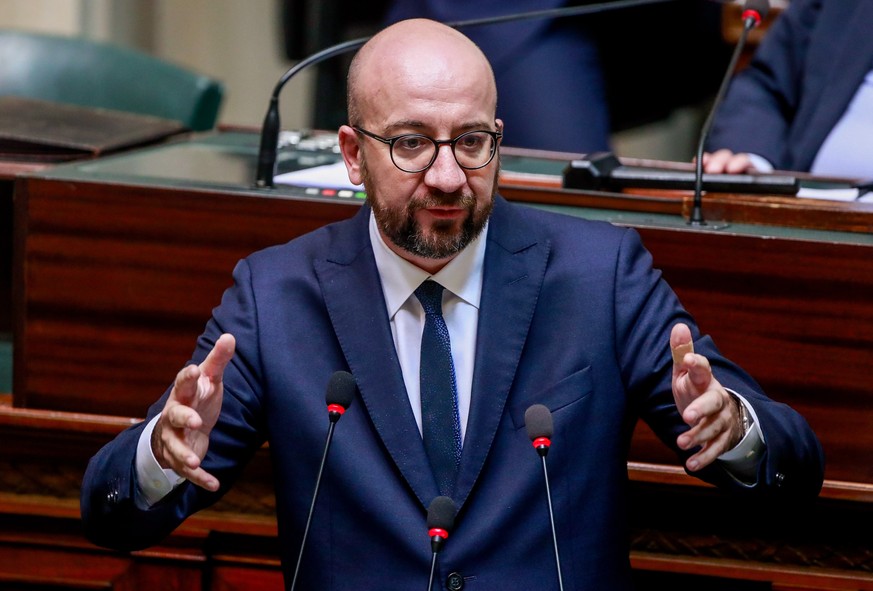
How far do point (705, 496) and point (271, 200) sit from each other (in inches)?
31.4

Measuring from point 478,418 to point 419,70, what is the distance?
44cm

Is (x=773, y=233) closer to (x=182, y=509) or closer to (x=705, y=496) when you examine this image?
(x=705, y=496)

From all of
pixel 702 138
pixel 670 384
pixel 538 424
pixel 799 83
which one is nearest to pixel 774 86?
pixel 799 83

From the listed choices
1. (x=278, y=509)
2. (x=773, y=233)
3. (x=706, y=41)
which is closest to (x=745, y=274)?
(x=773, y=233)

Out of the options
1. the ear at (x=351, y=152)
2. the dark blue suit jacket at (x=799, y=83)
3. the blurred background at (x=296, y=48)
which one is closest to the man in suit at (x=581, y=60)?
the blurred background at (x=296, y=48)

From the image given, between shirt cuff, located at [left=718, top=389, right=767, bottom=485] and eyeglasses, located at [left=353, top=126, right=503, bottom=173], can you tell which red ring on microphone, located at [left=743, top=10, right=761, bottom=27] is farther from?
shirt cuff, located at [left=718, top=389, right=767, bottom=485]

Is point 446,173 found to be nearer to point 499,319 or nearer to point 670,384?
point 499,319

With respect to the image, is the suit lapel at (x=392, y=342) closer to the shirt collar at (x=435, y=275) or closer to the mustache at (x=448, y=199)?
the shirt collar at (x=435, y=275)

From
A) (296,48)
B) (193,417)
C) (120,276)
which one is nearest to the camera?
(193,417)

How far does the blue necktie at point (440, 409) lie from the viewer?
170cm

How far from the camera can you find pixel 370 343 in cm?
Result: 173

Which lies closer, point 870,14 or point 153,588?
point 153,588

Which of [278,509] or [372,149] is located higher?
[372,149]

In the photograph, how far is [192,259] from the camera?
2.06 m
